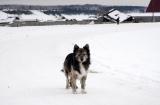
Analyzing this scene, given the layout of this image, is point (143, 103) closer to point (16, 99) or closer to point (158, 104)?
point (158, 104)

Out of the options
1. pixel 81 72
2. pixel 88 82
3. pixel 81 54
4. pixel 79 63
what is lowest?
pixel 88 82

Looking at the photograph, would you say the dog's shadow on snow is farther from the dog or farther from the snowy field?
the dog

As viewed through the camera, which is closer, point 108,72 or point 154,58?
point 108,72

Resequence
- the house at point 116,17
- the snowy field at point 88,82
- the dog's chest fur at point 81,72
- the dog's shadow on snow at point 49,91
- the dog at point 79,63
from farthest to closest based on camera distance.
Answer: the house at point 116,17, the dog's shadow on snow at point 49,91, the dog's chest fur at point 81,72, the dog at point 79,63, the snowy field at point 88,82

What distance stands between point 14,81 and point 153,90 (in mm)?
4885

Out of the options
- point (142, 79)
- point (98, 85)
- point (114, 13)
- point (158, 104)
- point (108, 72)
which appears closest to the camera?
→ point (158, 104)

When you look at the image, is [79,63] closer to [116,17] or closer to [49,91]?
[49,91]

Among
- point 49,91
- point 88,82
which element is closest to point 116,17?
point 88,82

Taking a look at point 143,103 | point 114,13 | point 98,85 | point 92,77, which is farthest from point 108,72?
point 114,13

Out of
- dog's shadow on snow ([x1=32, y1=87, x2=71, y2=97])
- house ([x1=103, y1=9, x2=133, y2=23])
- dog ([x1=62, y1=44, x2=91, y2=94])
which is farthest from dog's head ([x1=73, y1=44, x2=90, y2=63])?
house ([x1=103, y1=9, x2=133, y2=23])

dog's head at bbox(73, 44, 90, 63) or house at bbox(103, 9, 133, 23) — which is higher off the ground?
dog's head at bbox(73, 44, 90, 63)

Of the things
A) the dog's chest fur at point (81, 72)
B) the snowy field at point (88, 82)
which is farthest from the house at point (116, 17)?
the dog's chest fur at point (81, 72)

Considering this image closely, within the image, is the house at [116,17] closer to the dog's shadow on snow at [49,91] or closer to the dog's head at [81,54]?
the dog's shadow on snow at [49,91]

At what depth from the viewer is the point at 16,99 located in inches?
380
